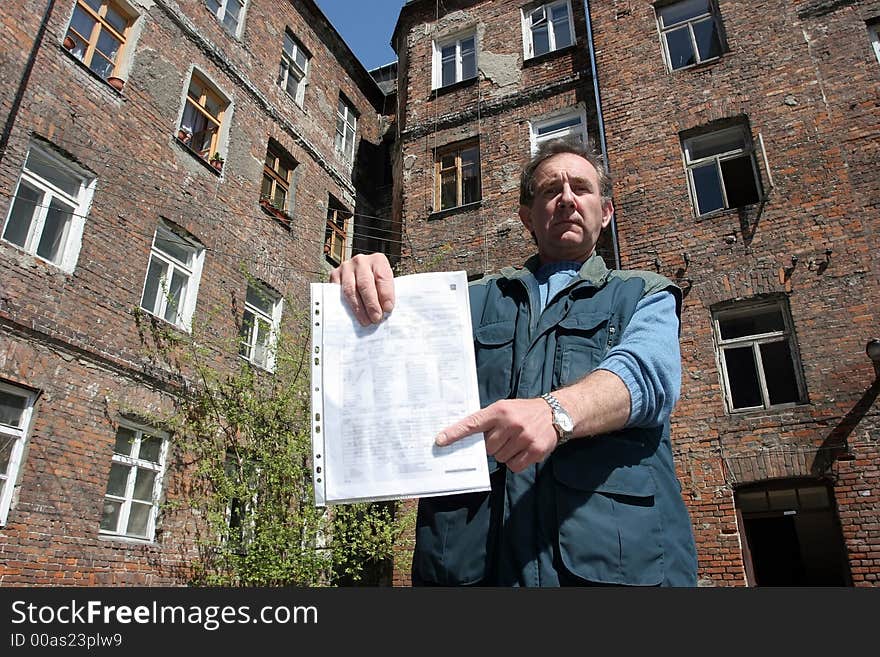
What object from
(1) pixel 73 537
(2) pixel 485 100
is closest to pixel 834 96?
(2) pixel 485 100

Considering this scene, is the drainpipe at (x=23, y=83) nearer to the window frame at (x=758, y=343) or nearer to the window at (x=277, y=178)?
the window at (x=277, y=178)

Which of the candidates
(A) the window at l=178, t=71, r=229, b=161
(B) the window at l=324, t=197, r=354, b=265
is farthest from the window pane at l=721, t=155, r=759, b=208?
(A) the window at l=178, t=71, r=229, b=161

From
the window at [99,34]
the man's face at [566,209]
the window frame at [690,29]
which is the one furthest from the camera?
the window frame at [690,29]

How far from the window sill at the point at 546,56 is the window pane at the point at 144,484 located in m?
11.2

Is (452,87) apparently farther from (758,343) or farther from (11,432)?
(11,432)

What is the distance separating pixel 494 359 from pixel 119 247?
8.78 meters

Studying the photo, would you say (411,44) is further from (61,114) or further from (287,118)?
(61,114)

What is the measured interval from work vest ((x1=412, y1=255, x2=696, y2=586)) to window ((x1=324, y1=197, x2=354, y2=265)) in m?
13.0

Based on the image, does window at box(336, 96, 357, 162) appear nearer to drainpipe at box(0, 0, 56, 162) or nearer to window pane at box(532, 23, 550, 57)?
window pane at box(532, 23, 550, 57)

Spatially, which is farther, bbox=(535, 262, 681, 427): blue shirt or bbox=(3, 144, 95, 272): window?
bbox=(3, 144, 95, 272): window

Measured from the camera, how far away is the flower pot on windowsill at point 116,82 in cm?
954

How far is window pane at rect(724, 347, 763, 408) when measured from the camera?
8445 millimetres

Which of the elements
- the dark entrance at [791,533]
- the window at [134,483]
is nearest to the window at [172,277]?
the window at [134,483]

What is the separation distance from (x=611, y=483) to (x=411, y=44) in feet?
51.8
